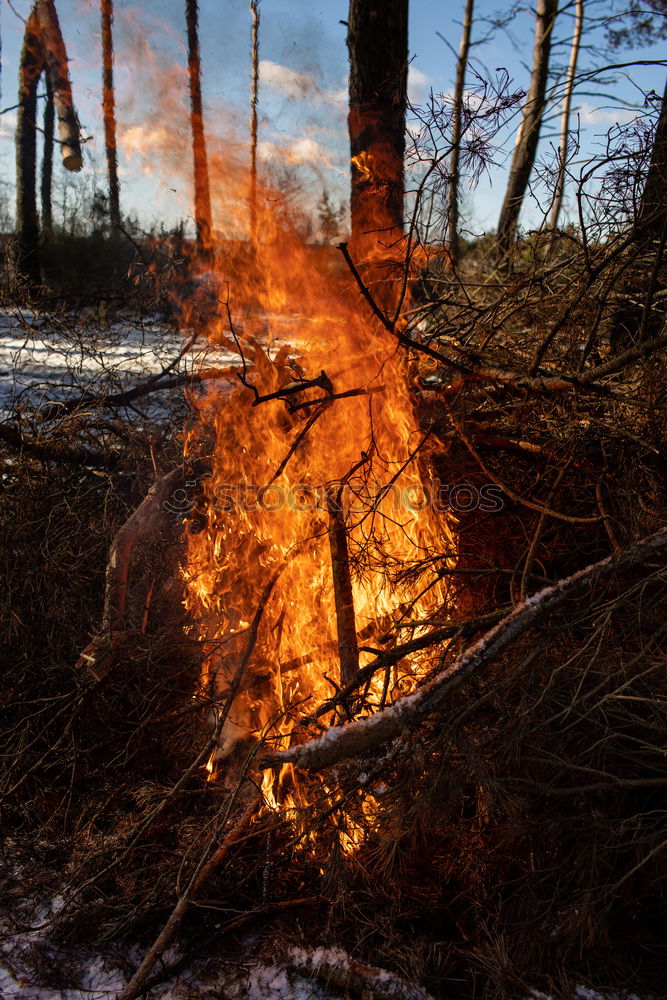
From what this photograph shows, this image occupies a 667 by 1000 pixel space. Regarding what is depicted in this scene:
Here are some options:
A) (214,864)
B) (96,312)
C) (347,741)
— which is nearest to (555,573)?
(347,741)

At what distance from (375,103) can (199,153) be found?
4.36ft

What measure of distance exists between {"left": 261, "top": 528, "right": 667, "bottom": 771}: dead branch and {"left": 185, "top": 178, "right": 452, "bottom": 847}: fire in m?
0.79

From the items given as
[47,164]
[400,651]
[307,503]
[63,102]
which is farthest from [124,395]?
[47,164]

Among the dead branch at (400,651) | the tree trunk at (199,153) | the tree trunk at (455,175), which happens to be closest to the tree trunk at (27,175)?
the tree trunk at (199,153)

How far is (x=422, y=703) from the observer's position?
9.12 feet

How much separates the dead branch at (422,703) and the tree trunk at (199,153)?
297 centimetres

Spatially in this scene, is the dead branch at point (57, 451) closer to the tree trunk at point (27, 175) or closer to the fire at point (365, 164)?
the fire at point (365, 164)

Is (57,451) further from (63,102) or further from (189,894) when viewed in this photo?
(63,102)

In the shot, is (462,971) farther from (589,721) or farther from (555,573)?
(555,573)

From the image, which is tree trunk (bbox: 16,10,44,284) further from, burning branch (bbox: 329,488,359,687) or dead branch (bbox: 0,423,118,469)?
burning branch (bbox: 329,488,359,687)

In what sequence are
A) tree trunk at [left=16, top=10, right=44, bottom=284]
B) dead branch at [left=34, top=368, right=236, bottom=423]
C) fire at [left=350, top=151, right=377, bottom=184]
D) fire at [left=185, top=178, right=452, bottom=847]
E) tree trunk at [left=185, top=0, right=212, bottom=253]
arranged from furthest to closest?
tree trunk at [left=16, top=10, right=44, bottom=284] → dead branch at [left=34, top=368, right=236, bottom=423] → fire at [left=350, top=151, right=377, bottom=184] → tree trunk at [left=185, top=0, right=212, bottom=253] → fire at [left=185, top=178, right=452, bottom=847]

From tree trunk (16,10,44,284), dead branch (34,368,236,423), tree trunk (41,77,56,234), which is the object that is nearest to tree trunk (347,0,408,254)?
dead branch (34,368,236,423)

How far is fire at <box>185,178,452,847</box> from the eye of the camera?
3787mm

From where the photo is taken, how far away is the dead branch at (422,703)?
2.77 m
